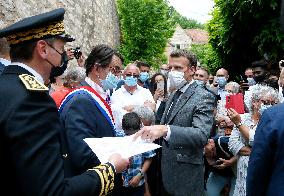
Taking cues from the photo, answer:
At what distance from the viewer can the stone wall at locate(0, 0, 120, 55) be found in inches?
297

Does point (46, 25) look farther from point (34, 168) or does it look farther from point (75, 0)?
point (75, 0)

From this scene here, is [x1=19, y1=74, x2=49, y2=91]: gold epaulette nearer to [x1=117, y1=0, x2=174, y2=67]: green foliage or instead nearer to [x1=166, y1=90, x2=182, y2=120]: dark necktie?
[x1=166, y1=90, x2=182, y2=120]: dark necktie

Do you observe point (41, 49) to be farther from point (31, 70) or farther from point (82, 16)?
point (82, 16)

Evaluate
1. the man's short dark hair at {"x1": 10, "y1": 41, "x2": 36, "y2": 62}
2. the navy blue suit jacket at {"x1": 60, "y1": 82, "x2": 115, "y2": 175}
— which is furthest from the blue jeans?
the man's short dark hair at {"x1": 10, "y1": 41, "x2": 36, "y2": 62}

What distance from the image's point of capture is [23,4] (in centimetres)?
805

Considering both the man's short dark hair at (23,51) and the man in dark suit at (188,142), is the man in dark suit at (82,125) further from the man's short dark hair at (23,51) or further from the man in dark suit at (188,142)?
the man's short dark hair at (23,51)

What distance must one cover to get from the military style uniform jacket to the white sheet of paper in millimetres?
595

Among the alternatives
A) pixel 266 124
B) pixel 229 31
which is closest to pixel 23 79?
pixel 266 124

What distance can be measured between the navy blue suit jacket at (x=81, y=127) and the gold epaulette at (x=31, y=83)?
100 cm

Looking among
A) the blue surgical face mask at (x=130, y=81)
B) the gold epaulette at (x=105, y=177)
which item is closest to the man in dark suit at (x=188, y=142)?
the gold epaulette at (x=105, y=177)

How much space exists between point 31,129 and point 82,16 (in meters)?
10.6

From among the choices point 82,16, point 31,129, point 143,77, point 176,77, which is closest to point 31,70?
point 31,129

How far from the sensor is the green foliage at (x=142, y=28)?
755 inches

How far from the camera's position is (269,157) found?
2451mm
